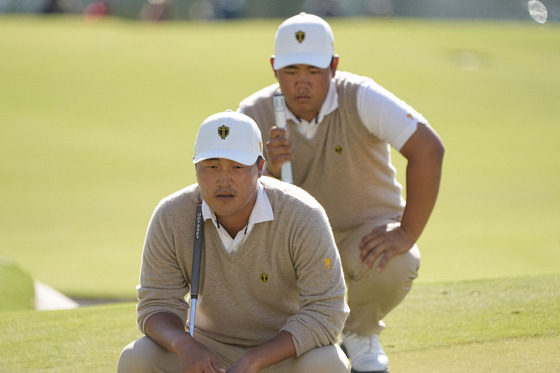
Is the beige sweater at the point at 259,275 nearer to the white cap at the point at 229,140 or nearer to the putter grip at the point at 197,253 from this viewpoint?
the putter grip at the point at 197,253

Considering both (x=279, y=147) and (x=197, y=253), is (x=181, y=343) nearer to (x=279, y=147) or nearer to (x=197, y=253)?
(x=197, y=253)

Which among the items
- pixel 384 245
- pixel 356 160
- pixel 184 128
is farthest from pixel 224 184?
pixel 184 128

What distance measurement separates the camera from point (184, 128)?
12.7m

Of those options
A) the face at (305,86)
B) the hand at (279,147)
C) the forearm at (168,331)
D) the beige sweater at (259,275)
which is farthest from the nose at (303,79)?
the forearm at (168,331)

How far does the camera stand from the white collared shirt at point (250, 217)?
3.15 m

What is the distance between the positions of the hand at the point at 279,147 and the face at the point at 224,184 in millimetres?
998

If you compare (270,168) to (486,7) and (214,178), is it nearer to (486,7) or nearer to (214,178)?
(214,178)

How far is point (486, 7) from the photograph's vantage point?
93.5ft

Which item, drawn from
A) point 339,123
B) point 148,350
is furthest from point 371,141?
point 148,350

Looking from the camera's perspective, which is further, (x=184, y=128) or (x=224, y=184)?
(x=184, y=128)

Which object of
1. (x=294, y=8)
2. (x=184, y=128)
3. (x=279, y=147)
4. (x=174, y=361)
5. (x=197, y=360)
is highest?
(x=279, y=147)

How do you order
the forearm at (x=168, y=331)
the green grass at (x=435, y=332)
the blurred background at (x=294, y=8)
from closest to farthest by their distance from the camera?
the forearm at (x=168, y=331) → the green grass at (x=435, y=332) → the blurred background at (x=294, y=8)

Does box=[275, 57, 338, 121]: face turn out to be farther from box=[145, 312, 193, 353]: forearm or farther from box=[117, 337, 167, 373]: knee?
box=[117, 337, 167, 373]: knee

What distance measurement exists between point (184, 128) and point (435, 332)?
880 centimetres
